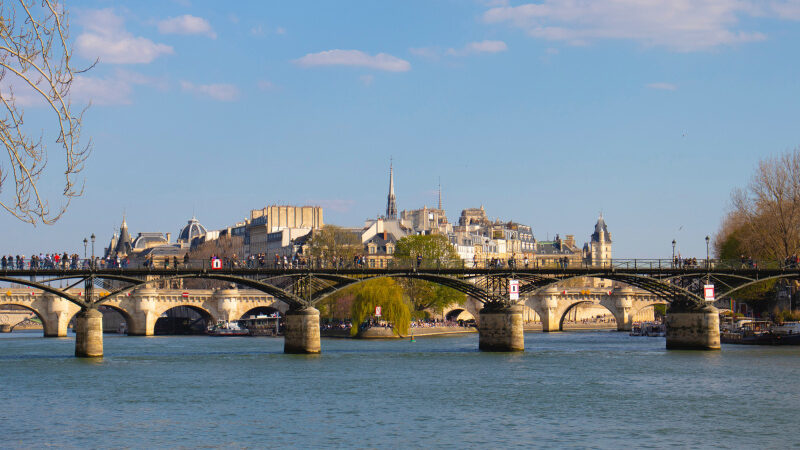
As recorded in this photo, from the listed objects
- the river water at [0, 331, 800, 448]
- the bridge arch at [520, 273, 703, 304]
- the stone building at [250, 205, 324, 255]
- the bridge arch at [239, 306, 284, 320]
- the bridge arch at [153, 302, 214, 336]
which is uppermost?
the stone building at [250, 205, 324, 255]

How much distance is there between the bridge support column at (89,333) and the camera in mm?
63656


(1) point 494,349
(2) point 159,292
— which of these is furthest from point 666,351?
(2) point 159,292

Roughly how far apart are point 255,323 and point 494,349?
6057 cm

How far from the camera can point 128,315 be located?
120688mm

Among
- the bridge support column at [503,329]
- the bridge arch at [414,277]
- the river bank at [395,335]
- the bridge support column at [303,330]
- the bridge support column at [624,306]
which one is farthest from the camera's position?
the bridge support column at [624,306]

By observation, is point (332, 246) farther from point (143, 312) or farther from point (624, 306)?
point (624, 306)

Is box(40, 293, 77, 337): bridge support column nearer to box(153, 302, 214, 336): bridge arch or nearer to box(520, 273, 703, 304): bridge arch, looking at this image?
box(153, 302, 214, 336): bridge arch

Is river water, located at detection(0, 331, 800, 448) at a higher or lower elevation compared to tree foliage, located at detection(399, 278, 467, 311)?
lower

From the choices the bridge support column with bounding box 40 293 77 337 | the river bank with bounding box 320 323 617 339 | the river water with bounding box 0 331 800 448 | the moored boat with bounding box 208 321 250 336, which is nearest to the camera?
the river water with bounding box 0 331 800 448

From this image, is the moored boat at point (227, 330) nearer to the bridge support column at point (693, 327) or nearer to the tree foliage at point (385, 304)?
the tree foliage at point (385, 304)

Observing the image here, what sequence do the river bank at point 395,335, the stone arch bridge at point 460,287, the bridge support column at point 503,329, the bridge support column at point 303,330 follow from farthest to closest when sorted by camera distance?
the river bank at point 395,335 → the bridge support column at point 503,329 → the bridge support column at point 303,330 → the stone arch bridge at point 460,287

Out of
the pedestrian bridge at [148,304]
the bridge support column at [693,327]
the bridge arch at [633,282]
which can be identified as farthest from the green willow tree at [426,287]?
the bridge arch at [633,282]

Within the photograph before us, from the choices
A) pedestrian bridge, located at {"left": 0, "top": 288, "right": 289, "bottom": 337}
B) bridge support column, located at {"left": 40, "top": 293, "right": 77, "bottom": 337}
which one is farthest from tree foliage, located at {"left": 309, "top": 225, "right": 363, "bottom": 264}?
bridge support column, located at {"left": 40, "top": 293, "right": 77, "bottom": 337}

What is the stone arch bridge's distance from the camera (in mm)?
63312
